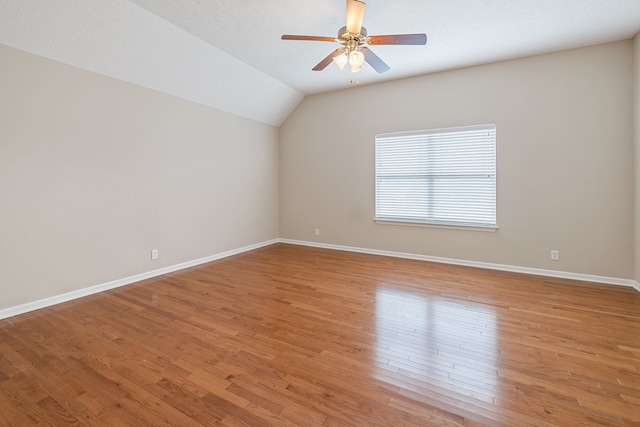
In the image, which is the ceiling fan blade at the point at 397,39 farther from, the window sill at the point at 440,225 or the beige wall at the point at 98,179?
the beige wall at the point at 98,179

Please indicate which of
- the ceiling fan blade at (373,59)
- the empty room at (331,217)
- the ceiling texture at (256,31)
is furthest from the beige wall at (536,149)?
the ceiling fan blade at (373,59)

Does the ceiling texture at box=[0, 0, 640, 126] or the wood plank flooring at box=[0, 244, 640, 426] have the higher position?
the ceiling texture at box=[0, 0, 640, 126]

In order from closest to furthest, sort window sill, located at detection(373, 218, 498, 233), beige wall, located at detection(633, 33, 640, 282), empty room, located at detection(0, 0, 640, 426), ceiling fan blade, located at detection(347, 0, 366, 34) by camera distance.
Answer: empty room, located at detection(0, 0, 640, 426) → ceiling fan blade, located at detection(347, 0, 366, 34) → beige wall, located at detection(633, 33, 640, 282) → window sill, located at detection(373, 218, 498, 233)

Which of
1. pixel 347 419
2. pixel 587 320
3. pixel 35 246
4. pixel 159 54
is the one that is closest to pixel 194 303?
pixel 35 246

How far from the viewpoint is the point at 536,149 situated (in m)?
3.74

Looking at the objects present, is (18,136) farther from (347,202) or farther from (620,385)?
(620,385)

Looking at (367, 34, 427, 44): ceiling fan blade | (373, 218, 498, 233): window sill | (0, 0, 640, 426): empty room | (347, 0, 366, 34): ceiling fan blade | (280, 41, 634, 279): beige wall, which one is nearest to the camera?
(0, 0, 640, 426): empty room

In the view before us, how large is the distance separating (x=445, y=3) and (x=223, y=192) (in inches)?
151

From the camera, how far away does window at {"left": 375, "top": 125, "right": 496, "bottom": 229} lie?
408 cm

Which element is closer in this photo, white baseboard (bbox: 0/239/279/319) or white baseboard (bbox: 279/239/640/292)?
white baseboard (bbox: 0/239/279/319)

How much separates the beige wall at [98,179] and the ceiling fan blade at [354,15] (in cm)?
276

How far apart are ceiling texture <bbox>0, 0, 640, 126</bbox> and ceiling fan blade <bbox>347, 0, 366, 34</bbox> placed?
1.72 feet

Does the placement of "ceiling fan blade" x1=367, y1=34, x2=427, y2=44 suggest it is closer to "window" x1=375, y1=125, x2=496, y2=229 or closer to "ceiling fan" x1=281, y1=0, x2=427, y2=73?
"ceiling fan" x1=281, y1=0, x2=427, y2=73

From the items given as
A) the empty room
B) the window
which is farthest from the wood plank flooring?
the window
